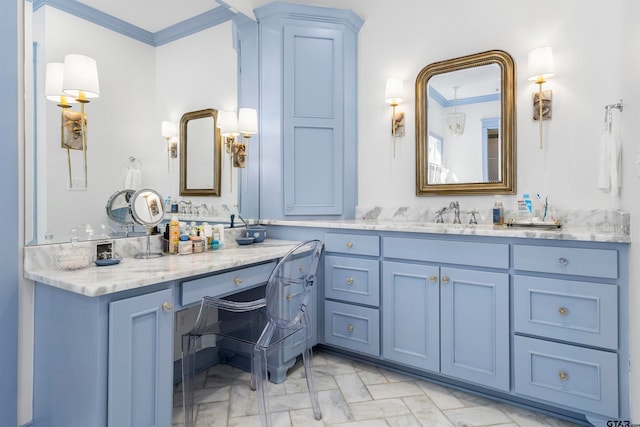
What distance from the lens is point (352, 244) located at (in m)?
2.35

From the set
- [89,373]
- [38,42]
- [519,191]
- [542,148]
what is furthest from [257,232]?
[542,148]

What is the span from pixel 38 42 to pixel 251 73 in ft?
4.58

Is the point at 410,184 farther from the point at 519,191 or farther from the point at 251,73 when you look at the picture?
the point at 251,73

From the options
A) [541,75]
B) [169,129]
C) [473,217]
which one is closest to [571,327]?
[473,217]

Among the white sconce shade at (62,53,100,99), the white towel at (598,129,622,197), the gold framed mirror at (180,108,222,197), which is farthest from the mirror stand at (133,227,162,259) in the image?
the white towel at (598,129,622,197)

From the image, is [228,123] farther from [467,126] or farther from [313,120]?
[467,126]

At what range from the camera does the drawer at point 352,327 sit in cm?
230

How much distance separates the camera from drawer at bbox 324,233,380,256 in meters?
2.28

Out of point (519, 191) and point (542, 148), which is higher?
point (542, 148)

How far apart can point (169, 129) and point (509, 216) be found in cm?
219

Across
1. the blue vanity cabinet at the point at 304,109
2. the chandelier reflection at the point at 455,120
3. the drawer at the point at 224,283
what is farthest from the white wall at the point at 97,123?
the chandelier reflection at the point at 455,120

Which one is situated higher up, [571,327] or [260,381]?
[571,327]

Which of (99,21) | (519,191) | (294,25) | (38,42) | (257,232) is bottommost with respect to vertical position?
(257,232)

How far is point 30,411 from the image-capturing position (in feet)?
5.05
